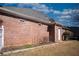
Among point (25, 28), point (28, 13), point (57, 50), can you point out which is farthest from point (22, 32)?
point (57, 50)

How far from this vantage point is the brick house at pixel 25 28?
9.44ft

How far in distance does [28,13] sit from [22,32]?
299 millimetres

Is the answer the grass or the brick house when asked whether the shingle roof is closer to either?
the brick house

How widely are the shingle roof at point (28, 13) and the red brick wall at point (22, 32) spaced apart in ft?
0.28

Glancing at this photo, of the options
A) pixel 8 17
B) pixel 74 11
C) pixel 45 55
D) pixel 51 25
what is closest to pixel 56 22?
pixel 51 25

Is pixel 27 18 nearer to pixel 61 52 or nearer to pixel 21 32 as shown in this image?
pixel 21 32

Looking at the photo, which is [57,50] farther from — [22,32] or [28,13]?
[28,13]

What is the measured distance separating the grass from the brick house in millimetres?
95

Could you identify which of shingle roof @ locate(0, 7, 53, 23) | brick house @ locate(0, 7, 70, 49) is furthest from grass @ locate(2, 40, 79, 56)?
shingle roof @ locate(0, 7, 53, 23)

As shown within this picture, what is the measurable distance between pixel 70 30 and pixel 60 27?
16 centimetres

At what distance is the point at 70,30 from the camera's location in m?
2.97

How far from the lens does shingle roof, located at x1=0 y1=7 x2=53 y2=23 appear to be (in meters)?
2.88

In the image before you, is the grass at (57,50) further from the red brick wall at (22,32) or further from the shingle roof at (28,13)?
the shingle roof at (28,13)

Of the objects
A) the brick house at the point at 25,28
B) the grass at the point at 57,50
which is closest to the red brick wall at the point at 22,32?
the brick house at the point at 25,28
